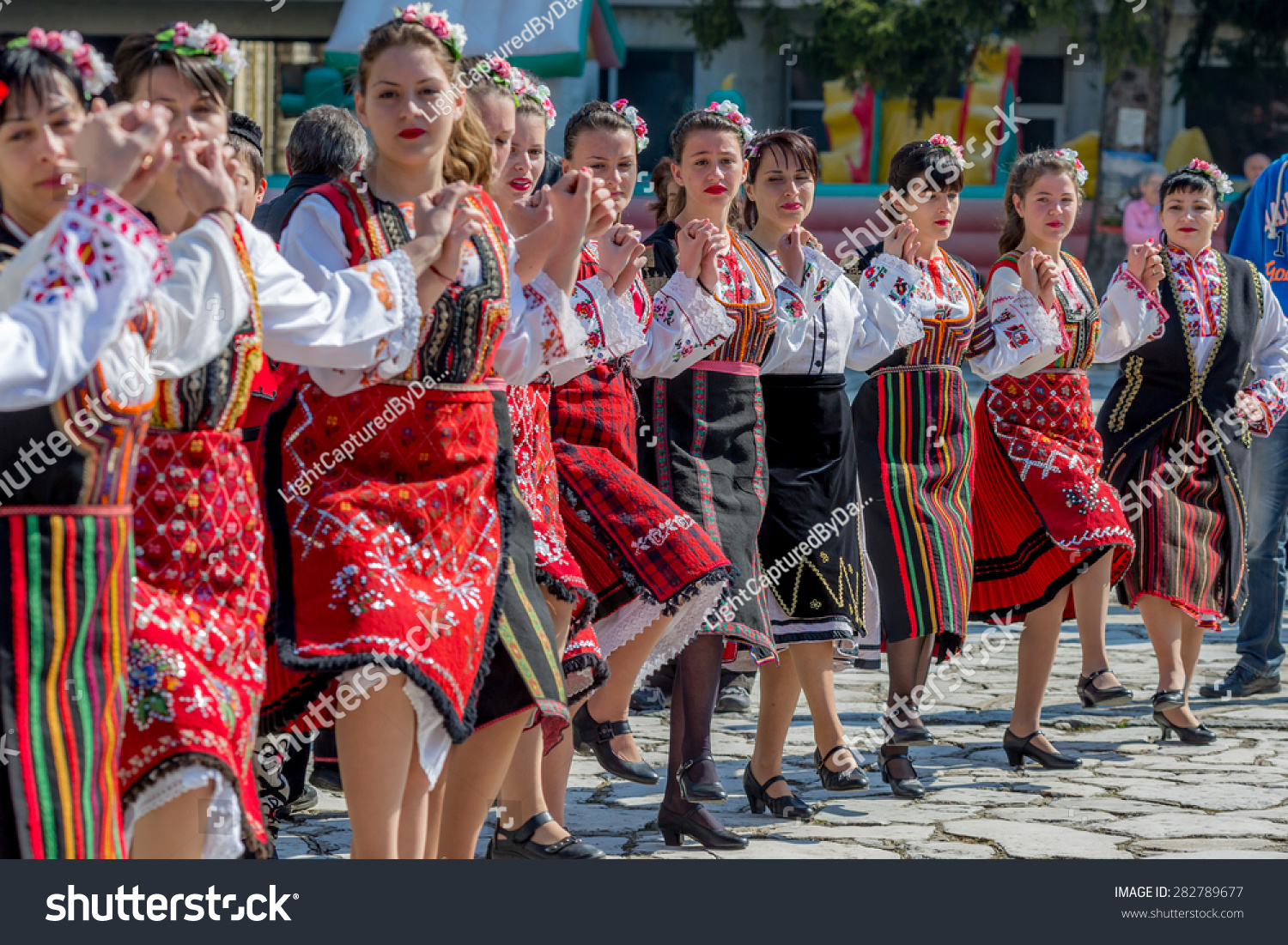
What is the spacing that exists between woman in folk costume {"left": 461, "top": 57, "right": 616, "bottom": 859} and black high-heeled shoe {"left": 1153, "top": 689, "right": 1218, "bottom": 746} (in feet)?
7.11

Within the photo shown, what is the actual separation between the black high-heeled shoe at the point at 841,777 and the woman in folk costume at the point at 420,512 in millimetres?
1498

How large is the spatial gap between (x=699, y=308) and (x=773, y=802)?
1284 millimetres

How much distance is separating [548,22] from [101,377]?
1317cm

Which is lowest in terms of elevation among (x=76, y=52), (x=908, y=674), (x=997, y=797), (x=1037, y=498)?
(x=997, y=797)

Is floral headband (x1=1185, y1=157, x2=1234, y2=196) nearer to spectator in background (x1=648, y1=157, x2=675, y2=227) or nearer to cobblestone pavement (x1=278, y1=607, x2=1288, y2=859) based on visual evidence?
cobblestone pavement (x1=278, y1=607, x2=1288, y2=859)

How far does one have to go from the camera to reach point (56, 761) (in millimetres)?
2111

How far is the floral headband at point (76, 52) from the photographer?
2305 mm

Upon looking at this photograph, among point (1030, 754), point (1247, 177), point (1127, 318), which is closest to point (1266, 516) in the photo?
point (1127, 318)

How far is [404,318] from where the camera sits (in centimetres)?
267

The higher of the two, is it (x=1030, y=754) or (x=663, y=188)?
(x=663, y=188)

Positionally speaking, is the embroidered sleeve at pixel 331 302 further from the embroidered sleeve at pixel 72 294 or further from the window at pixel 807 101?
the window at pixel 807 101

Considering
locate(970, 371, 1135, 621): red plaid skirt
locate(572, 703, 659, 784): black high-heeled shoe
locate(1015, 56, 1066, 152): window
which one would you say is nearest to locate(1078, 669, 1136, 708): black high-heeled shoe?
locate(970, 371, 1135, 621): red plaid skirt

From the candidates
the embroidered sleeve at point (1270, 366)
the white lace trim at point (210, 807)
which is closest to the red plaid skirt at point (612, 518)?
the white lace trim at point (210, 807)

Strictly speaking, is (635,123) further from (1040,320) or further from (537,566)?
(537,566)
